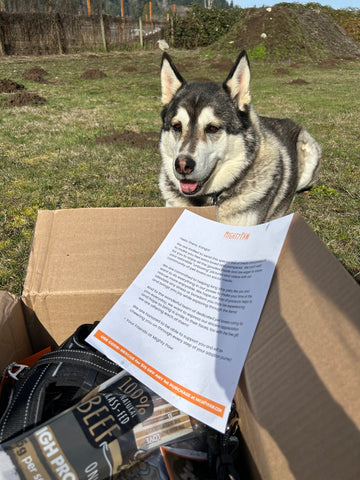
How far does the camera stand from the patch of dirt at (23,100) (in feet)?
27.1

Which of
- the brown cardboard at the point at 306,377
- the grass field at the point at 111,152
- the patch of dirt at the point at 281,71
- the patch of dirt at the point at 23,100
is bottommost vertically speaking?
the grass field at the point at 111,152

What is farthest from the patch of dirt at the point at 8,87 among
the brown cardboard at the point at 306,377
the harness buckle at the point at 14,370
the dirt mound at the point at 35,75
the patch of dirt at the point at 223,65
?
the brown cardboard at the point at 306,377

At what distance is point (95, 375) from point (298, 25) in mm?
22727

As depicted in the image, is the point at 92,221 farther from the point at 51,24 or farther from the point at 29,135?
the point at 51,24

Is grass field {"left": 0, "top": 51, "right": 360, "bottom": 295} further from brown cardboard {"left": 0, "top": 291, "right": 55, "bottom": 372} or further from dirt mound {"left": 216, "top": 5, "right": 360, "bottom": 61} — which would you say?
dirt mound {"left": 216, "top": 5, "right": 360, "bottom": 61}

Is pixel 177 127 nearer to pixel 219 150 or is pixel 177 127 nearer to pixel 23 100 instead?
pixel 219 150

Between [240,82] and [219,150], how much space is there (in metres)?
0.61

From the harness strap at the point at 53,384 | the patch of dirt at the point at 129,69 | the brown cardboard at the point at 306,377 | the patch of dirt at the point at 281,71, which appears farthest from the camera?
the patch of dirt at the point at 129,69

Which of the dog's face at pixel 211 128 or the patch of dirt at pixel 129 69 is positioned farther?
the patch of dirt at pixel 129 69

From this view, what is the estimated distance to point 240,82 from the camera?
263cm

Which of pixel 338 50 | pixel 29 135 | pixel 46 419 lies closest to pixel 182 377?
pixel 46 419

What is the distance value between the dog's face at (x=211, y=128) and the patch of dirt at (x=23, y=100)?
7132 millimetres

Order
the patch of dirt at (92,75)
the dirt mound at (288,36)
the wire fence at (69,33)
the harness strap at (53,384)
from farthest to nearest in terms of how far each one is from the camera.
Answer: the wire fence at (69,33), the dirt mound at (288,36), the patch of dirt at (92,75), the harness strap at (53,384)

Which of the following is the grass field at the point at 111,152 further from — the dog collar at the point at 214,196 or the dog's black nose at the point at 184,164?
the dog's black nose at the point at 184,164
